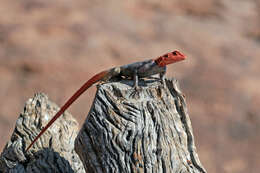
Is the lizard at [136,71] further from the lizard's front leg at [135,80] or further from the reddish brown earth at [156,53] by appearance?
the reddish brown earth at [156,53]

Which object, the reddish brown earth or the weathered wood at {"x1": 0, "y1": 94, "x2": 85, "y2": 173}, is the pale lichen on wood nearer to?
the weathered wood at {"x1": 0, "y1": 94, "x2": 85, "y2": 173}

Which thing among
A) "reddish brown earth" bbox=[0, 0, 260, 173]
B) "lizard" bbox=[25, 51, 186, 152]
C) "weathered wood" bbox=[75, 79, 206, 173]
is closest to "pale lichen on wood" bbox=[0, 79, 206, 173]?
"weathered wood" bbox=[75, 79, 206, 173]

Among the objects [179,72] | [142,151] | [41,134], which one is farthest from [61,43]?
[142,151]

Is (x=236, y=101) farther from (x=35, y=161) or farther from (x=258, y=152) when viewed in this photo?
(x=35, y=161)

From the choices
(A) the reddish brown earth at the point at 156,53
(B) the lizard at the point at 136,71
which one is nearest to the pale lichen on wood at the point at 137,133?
(B) the lizard at the point at 136,71

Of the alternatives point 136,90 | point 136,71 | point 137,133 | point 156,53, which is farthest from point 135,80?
point 156,53

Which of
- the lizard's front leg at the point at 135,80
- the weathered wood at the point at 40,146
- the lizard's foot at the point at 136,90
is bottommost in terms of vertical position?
the weathered wood at the point at 40,146
